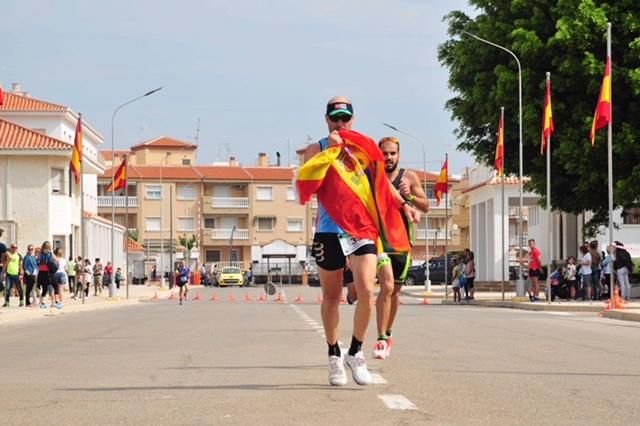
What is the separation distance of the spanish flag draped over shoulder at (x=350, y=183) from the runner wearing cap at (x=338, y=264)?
0.07 metres

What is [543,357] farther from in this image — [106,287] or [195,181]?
[195,181]

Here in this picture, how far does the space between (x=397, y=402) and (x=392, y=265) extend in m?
3.38

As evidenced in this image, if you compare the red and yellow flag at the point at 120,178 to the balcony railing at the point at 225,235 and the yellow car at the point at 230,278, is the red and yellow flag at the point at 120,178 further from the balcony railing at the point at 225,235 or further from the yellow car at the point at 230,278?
the balcony railing at the point at 225,235

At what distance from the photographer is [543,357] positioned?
13695 millimetres

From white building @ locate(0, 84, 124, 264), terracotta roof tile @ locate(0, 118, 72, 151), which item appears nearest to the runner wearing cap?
white building @ locate(0, 84, 124, 264)

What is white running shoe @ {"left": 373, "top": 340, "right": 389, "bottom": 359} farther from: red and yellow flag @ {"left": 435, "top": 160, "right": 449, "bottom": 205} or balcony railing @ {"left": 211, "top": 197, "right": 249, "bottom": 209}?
balcony railing @ {"left": 211, "top": 197, "right": 249, "bottom": 209}

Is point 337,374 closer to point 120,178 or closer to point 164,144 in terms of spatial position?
point 120,178

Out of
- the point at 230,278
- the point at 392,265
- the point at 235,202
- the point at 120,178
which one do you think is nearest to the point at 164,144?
the point at 235,202

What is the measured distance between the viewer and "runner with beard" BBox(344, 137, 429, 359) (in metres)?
12.1

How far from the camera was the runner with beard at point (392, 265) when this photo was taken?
12102 millimetres

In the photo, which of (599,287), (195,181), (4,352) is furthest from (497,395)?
(195,181)

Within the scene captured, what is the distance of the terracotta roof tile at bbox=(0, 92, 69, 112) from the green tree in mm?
38496

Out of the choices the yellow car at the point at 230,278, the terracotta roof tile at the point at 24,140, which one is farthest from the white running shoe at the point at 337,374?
the yellow car at the point at 230,278

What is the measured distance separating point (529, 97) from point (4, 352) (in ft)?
96.6
